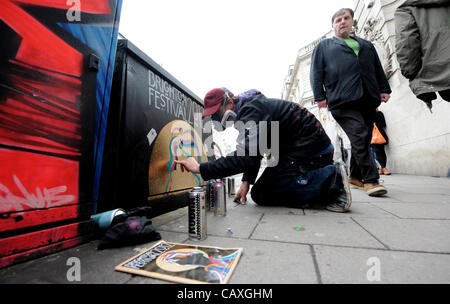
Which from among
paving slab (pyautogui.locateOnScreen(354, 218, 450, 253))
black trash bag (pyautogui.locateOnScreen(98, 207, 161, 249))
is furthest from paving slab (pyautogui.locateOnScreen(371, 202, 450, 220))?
black trash bag (pyautogui.locateOnScreen(98, 207, 161, 249))

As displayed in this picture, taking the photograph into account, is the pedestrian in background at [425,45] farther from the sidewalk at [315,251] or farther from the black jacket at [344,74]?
the sidewalk at [315,251]

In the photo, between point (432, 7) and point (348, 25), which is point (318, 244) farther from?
point (348, 25)

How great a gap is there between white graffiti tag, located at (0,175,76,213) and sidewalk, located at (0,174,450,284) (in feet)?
0.92

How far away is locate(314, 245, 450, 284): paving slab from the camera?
73 centimetres

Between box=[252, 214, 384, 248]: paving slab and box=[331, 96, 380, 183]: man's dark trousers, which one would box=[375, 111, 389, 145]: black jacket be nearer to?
box=[331, 96, 380, 183]: man's dark trousers

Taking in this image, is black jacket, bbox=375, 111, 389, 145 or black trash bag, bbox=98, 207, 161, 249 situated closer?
black trash bag, bbox=98, 207, 161, 249

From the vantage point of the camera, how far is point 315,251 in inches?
39.8

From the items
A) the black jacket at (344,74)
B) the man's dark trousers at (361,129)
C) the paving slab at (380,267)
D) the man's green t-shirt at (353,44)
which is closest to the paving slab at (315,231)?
the paving slab at (380,267)

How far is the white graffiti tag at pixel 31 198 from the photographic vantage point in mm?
915

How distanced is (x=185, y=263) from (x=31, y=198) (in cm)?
89

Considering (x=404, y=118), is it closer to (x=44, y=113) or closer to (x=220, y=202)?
(x=220, y=202)
